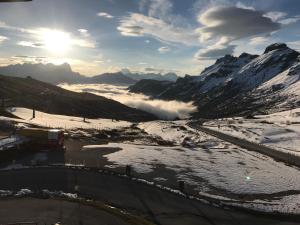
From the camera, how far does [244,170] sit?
59906 millimetres

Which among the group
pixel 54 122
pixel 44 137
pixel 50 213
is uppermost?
pixel 54 122

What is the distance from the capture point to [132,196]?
40250mm

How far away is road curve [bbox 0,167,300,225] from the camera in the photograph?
35.9 metres

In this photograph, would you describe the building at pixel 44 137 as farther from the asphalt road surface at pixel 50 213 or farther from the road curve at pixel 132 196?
the asphalt road surface at pixel 50 213

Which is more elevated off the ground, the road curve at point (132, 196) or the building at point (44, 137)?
the building at point (44, 137)

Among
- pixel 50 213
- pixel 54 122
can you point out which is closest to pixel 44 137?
pixel 50 213

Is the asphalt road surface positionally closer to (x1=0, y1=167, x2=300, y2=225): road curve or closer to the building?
(x1=0, y1=167, x2=300, y2=225): road curve

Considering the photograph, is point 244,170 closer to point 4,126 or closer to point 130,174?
point 130,174

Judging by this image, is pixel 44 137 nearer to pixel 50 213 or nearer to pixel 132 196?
pixel 132 196

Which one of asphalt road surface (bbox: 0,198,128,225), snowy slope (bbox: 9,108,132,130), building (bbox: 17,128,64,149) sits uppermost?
snowy slope (bbox: 9,108,132,130)

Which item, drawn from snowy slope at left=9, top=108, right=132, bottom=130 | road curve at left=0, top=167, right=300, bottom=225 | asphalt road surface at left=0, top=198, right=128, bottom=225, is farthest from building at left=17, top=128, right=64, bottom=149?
snowy slope at left=9, top=108, right=132, bottom=130

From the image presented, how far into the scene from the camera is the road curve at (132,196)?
35.9 m

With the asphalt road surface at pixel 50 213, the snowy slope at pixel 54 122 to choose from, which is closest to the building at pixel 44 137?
the asphalt road surface at pixel 50 213

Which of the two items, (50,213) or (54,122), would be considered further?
(54,122)
